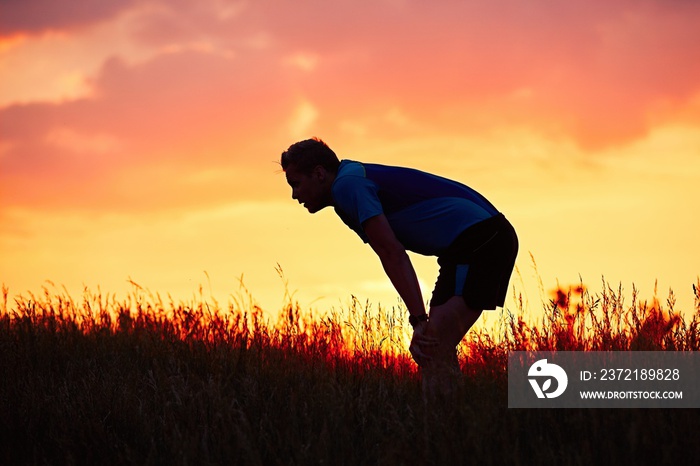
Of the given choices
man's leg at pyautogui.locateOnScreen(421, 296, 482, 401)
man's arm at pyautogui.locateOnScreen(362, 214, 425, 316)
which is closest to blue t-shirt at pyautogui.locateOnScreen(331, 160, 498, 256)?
man's arm at pyautogui.locateOnScreen(362, 214, 425, 316)

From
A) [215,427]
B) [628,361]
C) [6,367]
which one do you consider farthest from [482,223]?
[6,367]

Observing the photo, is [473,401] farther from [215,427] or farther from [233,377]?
[233,377]

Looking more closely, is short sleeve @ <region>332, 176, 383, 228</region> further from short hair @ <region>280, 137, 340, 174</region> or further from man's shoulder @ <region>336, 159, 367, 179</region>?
short hair @ <region>280, 137, 340, 174</region>

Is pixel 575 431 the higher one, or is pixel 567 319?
pixel 567 319

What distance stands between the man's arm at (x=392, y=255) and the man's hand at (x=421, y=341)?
18 cm

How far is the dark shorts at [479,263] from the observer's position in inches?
183

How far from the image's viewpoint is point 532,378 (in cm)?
514

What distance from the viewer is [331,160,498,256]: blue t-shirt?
4.63 metres

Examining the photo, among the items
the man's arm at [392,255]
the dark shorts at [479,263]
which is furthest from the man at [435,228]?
the man's arm at [392,255]

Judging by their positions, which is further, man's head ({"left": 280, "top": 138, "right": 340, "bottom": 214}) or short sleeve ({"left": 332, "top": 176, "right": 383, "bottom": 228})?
man's head ({"left": 280, "top": 138, "right": 340, "bottom": 214})

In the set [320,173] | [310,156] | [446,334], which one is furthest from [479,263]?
[310,156]

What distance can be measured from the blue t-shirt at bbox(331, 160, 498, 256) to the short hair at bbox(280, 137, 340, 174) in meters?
0.07

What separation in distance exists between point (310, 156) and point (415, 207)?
0.69 metres

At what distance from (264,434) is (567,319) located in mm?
2849
